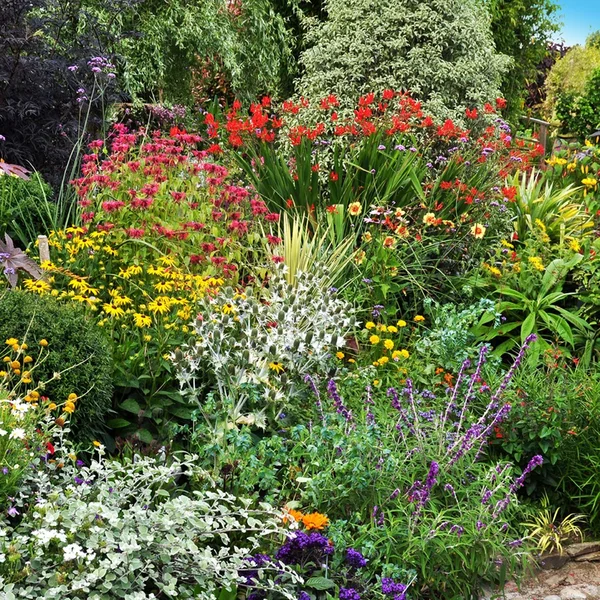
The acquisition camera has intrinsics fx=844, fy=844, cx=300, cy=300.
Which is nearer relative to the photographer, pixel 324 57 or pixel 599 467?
pixel 599 467

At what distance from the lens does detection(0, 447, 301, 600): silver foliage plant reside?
99.7 inches

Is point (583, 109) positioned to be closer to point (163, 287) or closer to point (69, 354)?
point (163, 287)

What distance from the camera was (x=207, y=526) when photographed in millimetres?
2764

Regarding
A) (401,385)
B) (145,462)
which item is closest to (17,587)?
(145,462)

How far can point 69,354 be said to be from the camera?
358 centimetres

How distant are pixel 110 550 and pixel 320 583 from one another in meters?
0.75

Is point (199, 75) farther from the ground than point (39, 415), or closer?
farther from the ground

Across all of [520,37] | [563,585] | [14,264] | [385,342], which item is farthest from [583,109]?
[14,264]

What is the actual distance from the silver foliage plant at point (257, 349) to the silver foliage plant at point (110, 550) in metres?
0.85

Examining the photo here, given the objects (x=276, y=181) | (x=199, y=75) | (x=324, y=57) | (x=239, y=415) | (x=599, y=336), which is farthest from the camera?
(x=199, y=75)

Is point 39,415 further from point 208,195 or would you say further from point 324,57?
point 324,57

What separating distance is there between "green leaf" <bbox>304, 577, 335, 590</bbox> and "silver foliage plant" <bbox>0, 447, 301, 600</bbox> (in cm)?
6

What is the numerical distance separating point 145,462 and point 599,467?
8.05ft

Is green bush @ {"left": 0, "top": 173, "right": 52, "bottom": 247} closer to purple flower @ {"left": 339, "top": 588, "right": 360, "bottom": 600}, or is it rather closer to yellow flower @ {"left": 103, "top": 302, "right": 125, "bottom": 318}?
yellow flower @ {"left": 103, "top": 302, "right": 125, "bottom": 318}
